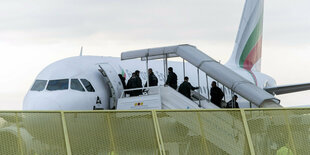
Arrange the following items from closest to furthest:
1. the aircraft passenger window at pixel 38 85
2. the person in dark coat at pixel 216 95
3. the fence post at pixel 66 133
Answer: the fence post at pixel 66 133
the aircraft passenger window at pixel 38 85
the person in dark coat at pixel 216 95

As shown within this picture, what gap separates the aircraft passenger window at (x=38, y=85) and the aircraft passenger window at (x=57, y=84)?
0.20 m

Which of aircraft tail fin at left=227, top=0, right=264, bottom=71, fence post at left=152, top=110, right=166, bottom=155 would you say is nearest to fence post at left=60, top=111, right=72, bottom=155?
fence post at left=152, top=110, right=166, bottom=155

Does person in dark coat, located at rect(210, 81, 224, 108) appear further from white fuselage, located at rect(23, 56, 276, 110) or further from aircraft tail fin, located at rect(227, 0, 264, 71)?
aircraft tail fin, located at rect(227, 0, 264, 71)

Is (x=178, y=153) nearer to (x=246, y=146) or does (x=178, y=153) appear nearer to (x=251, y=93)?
(x=246, y=146)

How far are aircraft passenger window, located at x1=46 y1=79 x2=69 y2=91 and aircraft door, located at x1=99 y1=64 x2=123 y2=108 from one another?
4.93 ft

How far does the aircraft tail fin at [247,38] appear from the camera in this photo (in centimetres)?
3816

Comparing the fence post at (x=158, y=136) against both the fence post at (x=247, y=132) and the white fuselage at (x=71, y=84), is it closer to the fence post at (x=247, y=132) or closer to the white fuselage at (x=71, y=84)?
the fence post at (x=247, y=132)

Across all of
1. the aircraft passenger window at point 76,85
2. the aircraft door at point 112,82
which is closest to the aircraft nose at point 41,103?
the aircraft passenger window at point 76,85

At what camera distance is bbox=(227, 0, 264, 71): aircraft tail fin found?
3816cm

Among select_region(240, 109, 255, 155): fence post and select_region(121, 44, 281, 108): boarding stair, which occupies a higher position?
select_region(121, 44, 281, 108): boarding stair

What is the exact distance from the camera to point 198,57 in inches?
794

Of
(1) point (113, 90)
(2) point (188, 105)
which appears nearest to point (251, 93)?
(2) point (188, 105)

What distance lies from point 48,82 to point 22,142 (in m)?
7.57

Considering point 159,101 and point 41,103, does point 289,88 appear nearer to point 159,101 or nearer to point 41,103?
point 159,101
